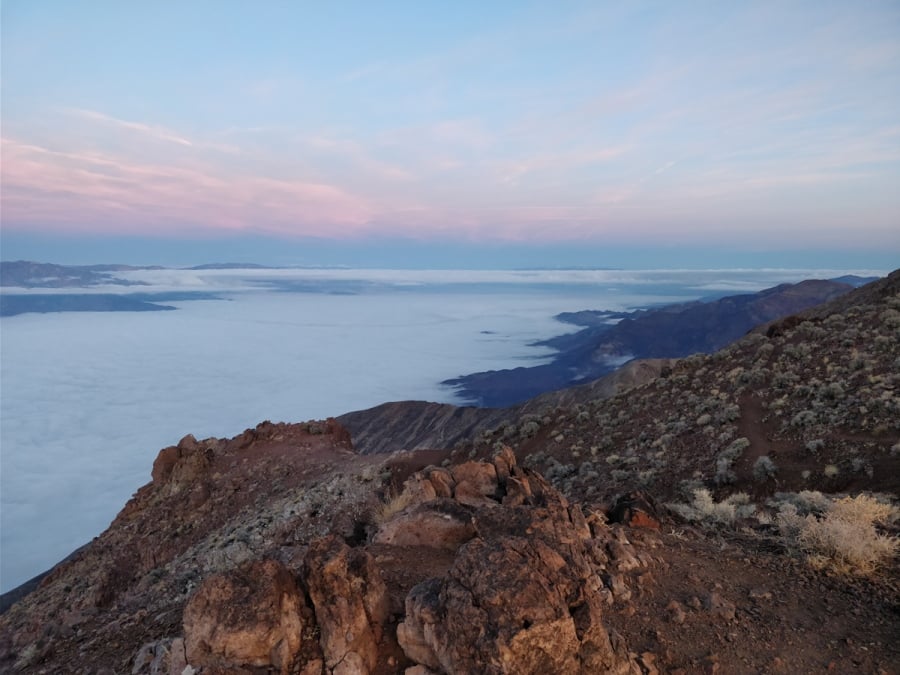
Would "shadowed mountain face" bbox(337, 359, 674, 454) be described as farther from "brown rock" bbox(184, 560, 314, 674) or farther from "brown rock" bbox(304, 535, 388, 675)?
"brown rock" bbox(184, 560, 314, 674)

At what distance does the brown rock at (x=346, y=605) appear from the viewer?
3979mm

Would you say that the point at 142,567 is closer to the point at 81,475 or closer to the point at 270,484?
the point at 270,484

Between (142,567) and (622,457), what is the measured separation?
13.1 m

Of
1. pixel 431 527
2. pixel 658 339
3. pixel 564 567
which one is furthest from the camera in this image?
pixel 658 339

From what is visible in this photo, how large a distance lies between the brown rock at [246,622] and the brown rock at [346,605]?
215 mm

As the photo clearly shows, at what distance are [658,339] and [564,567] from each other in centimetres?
12453

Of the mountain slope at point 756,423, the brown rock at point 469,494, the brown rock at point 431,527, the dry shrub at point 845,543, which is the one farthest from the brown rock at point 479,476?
the mountain slope at point 756,423

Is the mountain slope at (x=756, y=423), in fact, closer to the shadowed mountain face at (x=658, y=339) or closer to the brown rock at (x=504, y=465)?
the brown rock at (x=504, y=465)

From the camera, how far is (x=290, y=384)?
380 ft

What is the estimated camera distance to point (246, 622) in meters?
4.10

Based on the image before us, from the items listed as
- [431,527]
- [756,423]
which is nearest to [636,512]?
[431,527]

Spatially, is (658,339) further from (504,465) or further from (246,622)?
(246,622)

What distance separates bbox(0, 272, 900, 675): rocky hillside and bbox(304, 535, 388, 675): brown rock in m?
0.01

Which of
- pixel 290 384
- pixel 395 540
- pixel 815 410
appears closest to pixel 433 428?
pixel 815 410
